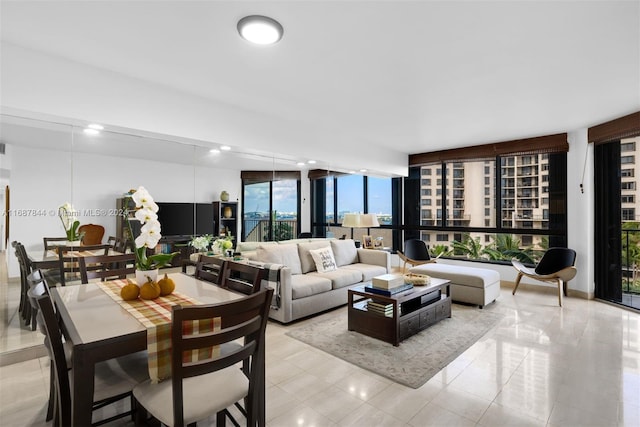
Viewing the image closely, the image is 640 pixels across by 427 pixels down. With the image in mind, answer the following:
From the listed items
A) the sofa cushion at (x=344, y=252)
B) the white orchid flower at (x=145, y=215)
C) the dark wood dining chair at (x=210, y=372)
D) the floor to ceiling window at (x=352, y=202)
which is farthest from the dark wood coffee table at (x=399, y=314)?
the white orchid flower at (x=145, y=215)

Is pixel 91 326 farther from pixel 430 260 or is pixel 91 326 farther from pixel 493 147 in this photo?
pixel 493 147

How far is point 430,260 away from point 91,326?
5227 mm

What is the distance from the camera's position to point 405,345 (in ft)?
10.2

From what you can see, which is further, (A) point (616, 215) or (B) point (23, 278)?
(A) point (616, 215)

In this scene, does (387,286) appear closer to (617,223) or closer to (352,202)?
(352,202)

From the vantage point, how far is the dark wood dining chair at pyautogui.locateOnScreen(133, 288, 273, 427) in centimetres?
132

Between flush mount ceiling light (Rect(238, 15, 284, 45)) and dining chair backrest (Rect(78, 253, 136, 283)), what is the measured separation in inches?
77.1

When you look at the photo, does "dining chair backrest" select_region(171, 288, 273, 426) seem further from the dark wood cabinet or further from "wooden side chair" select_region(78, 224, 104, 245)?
the dark wood cabinet

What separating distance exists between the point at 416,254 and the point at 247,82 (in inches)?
166

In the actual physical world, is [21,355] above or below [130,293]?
below

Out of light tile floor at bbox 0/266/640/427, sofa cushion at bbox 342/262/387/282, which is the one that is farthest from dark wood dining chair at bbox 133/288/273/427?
sofa cushion at bbox 342/262/387/282

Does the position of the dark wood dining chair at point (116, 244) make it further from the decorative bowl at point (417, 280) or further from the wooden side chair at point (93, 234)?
the decorative bowl at point (417, 280)

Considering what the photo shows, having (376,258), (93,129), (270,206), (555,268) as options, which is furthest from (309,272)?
(555,268)

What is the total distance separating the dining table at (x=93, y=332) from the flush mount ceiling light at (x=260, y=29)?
5.62 feet
